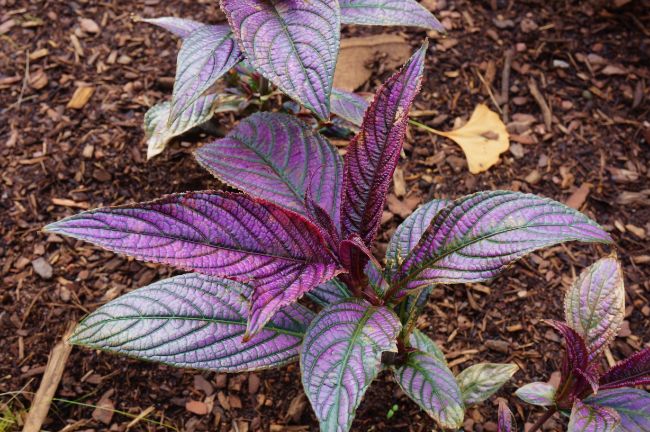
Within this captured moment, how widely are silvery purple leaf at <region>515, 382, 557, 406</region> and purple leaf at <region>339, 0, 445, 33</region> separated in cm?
92


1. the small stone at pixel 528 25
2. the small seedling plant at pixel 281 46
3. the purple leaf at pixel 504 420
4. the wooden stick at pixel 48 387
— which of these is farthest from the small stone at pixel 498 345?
the small stone at pixel 528 25

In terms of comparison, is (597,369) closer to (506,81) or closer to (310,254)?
(310,254)

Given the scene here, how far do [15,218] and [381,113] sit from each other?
1.48 meters

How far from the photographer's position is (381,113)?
1198mm

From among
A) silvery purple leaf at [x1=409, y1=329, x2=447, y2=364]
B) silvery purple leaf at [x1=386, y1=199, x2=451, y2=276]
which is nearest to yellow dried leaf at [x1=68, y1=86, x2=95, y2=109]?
silvery purple leaf at [x1=386, y1=199, x2=451, y2=276]

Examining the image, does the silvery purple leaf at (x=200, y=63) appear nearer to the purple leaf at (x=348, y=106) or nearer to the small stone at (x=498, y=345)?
the purple leaf at (x=348, y=106)

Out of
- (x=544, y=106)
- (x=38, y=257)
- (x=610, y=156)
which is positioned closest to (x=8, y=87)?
(x=38, y=257)

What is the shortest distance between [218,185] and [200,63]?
73 cm

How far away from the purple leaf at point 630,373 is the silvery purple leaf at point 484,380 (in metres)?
0.22

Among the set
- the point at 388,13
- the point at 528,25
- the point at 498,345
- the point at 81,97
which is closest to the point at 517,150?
the point at 528,25

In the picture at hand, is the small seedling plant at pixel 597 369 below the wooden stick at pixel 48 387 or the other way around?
the other way around

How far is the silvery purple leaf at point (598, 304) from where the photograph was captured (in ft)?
4.79

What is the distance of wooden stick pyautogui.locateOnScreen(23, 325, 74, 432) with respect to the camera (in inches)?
70.7

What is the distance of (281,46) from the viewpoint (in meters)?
1.32
